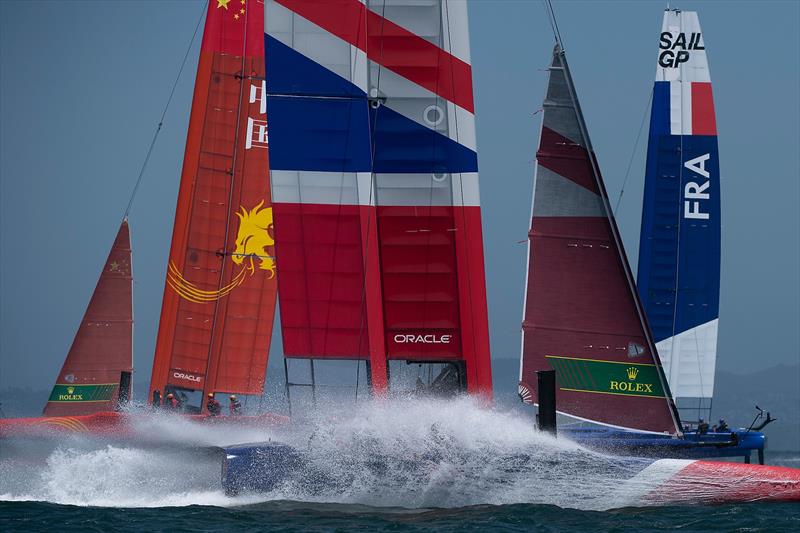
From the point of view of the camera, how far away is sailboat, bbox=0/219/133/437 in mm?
28828

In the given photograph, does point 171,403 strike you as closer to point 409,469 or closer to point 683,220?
point 683,220

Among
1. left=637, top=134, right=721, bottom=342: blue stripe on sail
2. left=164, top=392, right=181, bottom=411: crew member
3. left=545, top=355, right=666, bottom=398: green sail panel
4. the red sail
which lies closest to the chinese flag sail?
left=164, top=392, right=181, bottom=411: crew member

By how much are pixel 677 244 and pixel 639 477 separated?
12.3 meters

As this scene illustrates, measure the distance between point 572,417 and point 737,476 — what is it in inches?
186

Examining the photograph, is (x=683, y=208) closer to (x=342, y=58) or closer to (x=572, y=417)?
(x=572, y=417)

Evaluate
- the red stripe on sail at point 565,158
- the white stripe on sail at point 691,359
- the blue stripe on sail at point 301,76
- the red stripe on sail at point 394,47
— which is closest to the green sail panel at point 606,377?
the red stripe on sail at point 565,158

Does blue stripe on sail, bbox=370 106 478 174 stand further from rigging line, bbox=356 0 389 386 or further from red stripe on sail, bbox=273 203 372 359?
red stripe on sail, bbox=273 203 372 359

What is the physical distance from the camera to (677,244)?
28.1 meters

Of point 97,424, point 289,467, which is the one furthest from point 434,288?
point 97,424

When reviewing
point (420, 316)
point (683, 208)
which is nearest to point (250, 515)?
point (420, 316)

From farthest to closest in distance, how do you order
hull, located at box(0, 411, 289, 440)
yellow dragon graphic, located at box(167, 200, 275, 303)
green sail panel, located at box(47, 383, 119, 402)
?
green sail panel, located at box(47, 383, 119, 402)
yellow dragon graphic, located at box(167, 200, 275, 303)
hull, located at box(0, 411, 289, 440)

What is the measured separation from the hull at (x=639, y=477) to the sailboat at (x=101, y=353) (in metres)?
12.8

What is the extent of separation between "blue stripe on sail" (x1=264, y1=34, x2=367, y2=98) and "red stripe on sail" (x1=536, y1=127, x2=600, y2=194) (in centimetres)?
433

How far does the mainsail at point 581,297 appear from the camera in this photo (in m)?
19.8
